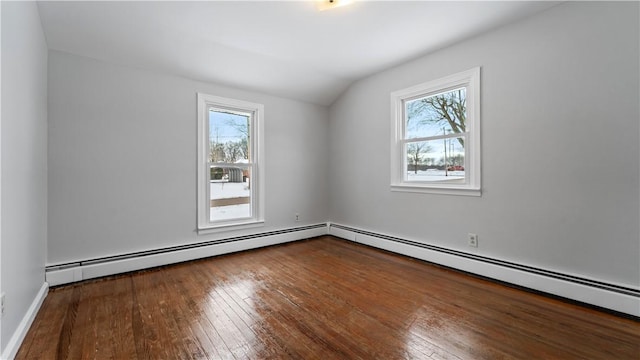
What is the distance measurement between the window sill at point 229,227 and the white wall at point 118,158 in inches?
3.0

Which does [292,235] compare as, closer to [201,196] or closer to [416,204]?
[201,196]

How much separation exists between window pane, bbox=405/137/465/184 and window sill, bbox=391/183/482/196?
11 cm

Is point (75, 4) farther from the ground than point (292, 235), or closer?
farther from the ground

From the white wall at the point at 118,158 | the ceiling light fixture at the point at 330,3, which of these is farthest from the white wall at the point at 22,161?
the ceiling light fixture at the point at 330,3

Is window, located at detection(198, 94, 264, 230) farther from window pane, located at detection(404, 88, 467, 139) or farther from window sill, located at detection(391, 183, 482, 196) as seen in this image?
window pane, located at detection(404, 88, 467, 139)

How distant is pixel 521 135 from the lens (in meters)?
2.62

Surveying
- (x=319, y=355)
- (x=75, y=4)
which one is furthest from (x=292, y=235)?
(x=75, y=4)

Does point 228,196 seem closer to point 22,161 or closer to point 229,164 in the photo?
point 229,164

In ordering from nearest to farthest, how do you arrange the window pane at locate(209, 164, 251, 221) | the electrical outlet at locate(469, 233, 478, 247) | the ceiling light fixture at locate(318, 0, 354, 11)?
1. the ceiling light fixture at locate(318, 0, 354, 11)
2. the electrical outlet at locate(469, 233, 478, 247)
3. the window pane at locate(209, 164, 251, 221)

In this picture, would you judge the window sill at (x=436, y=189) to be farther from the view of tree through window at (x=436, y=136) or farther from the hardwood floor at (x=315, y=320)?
the hardwood floor at (x=315, y=320)

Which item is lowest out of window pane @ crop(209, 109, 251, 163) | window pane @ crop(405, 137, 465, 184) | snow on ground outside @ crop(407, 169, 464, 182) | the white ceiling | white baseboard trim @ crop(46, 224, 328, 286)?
white baseboard trim @ crop(46, 224, 328, 286)

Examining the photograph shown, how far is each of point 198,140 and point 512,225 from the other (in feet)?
11.8

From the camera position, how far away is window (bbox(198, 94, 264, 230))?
3.55 m

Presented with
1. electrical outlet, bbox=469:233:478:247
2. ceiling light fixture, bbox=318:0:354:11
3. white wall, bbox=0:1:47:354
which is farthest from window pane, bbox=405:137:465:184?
white wall, bbox=0:1:47:354
